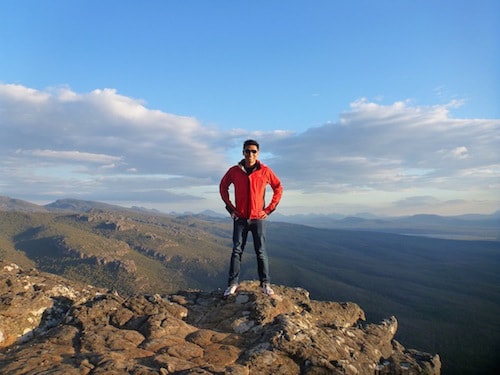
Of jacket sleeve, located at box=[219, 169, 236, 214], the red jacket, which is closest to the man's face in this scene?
the red jacket

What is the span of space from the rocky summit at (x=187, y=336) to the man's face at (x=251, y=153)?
18.2ft

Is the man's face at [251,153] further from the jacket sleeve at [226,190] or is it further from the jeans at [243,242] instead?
the jeans at [243,242]

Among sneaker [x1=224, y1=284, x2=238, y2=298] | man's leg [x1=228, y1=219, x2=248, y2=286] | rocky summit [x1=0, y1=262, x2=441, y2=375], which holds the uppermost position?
man's leg [x1=228, y1=219, x2=248, y2=286]

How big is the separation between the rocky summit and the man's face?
556cm

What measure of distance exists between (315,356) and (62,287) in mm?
11480

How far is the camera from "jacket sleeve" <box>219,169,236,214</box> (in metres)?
14.2

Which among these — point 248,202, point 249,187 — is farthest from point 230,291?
point 249,187

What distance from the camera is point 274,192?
14750 millimetres

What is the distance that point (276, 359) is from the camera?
925 cm

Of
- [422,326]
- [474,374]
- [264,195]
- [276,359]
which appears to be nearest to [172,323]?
[276,359]

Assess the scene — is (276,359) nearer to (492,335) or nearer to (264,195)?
(264,195)

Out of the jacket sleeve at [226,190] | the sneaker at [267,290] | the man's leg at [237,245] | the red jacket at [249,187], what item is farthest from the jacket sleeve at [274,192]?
the sneaker at [267,290]

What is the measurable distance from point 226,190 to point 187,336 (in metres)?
6.04

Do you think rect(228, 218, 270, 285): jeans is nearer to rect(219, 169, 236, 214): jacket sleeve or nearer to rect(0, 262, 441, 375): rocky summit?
rect(219, 169, 236, 214): jacket sleeve
